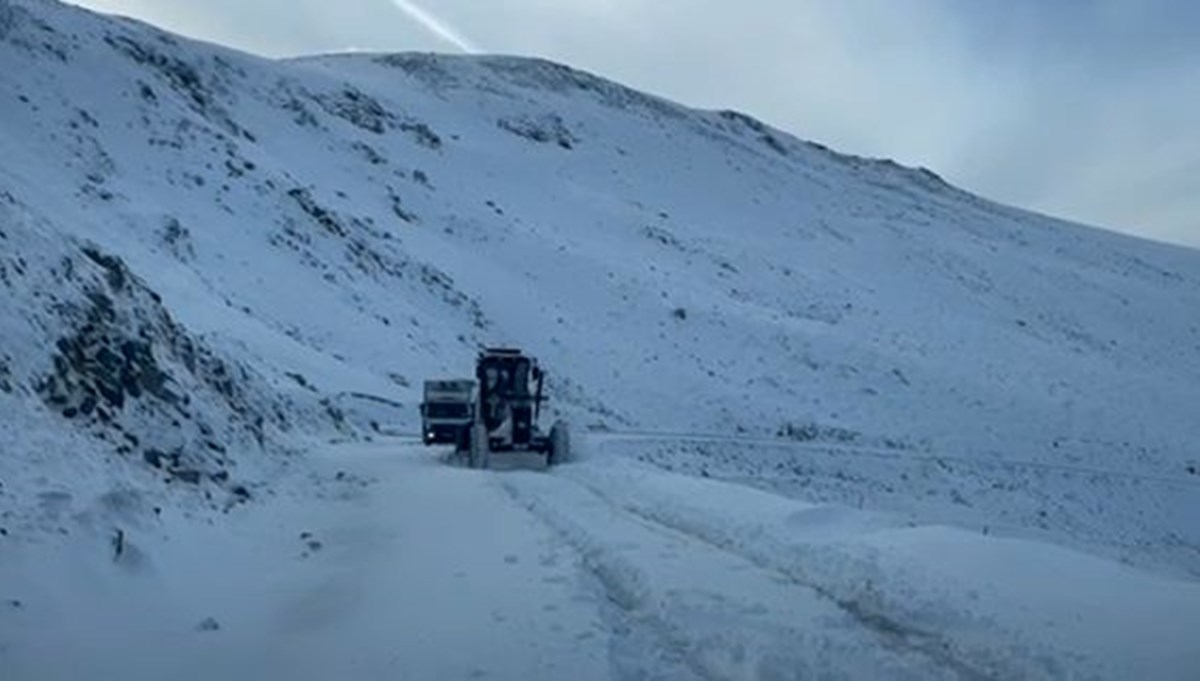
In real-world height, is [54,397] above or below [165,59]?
below

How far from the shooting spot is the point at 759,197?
319ft

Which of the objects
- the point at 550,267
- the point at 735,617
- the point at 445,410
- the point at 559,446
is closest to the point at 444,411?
the point at 445,410

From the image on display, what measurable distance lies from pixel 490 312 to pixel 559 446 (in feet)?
90.9

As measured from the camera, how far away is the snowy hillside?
1580 centimetres

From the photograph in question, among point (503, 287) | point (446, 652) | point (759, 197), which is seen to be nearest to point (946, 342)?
point (503, 287)

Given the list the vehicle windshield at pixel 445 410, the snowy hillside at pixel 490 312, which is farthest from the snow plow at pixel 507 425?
the vehicle windshield at pixel 445 410

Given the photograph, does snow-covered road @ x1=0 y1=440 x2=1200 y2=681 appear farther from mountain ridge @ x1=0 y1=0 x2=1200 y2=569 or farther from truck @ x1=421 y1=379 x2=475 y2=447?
truck @ x1=421 y1=379 x2=475 y2=447

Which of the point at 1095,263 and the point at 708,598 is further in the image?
the point at 1095,263

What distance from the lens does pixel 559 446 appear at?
90.6 feet

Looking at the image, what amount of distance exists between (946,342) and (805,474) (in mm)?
33752

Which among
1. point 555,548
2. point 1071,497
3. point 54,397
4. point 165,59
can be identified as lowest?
point 1071,497

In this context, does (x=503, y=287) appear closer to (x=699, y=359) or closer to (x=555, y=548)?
(x=699, y=359)

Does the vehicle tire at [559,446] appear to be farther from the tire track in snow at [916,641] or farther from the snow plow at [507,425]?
the tire track in snow at [916,641]

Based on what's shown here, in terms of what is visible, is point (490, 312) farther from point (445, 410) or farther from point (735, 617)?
point (735, 617)
